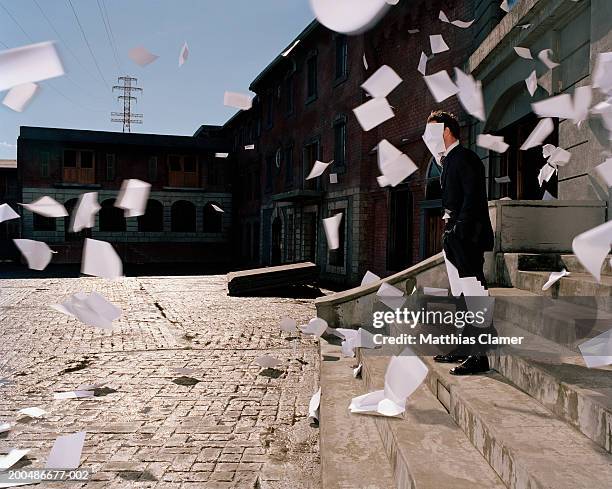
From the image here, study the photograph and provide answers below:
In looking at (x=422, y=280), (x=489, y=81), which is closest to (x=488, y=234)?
(x=422, y=280)

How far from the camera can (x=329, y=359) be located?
16.4 feet

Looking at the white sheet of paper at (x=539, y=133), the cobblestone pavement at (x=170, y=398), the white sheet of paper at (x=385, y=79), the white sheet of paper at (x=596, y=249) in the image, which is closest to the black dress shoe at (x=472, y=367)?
the white sheet of paper at (x=596, y=249)

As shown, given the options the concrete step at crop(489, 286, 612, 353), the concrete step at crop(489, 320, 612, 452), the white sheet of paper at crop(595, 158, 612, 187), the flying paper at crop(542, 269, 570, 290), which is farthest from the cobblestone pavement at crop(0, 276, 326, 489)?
the white sheet of paper at crop(595, 158, 612, 187)

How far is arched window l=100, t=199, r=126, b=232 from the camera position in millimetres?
26266

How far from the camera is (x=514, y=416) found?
2262 millimetres

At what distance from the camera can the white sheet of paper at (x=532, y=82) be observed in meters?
6.36

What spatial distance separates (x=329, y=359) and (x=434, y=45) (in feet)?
30.6

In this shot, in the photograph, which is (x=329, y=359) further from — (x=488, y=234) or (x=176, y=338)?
(x=176, y=338)

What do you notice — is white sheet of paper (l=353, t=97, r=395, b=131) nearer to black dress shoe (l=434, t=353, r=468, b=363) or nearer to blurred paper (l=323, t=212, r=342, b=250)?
blurred paper (l=323, t=212, r=342, b=250)

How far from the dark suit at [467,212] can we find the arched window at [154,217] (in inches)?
1008

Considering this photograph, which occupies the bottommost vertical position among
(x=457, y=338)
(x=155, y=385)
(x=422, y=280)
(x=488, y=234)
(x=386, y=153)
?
(x=155, y=385)

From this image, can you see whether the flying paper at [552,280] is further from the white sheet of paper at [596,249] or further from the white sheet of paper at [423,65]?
the white sheet of paper at [423,65]

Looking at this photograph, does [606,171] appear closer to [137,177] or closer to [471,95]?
[471,95]

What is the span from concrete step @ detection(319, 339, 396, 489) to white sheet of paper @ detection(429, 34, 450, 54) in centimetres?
930
